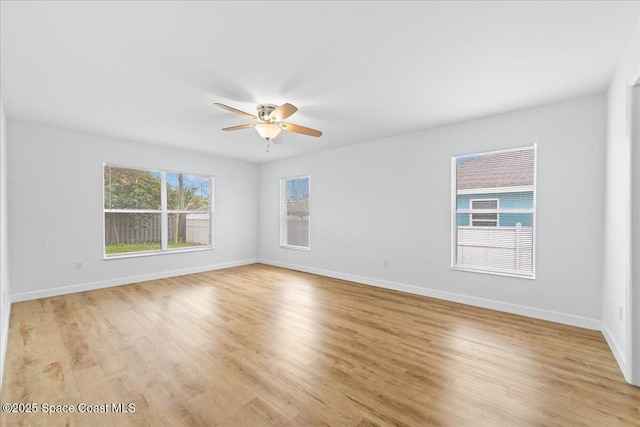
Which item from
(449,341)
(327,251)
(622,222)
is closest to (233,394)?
(449,341)

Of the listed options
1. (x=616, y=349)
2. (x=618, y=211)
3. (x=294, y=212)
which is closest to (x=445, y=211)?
(x=618, y=211)

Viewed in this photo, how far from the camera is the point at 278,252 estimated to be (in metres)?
6.55

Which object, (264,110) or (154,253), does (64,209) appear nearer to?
(154,253)

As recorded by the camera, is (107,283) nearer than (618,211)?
No

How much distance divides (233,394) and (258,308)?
174 cm

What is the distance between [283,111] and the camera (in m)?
2.88

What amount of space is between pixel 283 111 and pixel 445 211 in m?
2.71

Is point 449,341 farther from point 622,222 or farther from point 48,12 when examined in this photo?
point 48,12

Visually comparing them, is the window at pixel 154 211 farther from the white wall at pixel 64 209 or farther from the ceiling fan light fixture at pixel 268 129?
the ceiling fan light fixture at pixel 268 129

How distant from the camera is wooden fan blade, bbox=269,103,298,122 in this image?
2.78 meters

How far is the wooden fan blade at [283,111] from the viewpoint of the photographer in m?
2.78

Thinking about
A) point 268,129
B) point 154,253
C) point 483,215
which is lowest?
point 154,253

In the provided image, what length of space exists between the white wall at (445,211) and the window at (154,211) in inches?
65.9

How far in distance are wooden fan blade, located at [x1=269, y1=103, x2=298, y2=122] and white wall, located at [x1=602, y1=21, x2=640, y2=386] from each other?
261 centimetres
